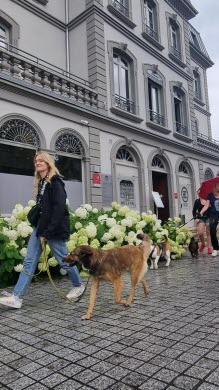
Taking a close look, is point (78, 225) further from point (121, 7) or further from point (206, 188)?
point (121, 7)

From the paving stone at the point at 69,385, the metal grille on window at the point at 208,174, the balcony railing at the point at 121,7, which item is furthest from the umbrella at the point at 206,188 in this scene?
the metal grille on window at the point at 208,174

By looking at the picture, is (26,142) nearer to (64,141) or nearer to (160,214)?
(64,141)

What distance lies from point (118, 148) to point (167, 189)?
16.5 ft

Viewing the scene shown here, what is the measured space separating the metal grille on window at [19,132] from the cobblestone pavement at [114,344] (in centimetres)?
744

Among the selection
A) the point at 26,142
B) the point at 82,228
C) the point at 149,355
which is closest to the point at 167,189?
the point at 26,142

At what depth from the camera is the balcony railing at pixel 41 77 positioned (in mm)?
11297

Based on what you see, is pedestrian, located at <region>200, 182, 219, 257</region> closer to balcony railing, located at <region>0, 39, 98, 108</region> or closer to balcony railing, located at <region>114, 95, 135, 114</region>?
balcony railing, located at <region>0, 39, 98, 108</region>

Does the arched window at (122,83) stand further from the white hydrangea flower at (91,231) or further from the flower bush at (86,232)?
the white hydrangea flower at (91,231)

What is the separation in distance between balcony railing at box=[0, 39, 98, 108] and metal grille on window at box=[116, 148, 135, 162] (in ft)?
Answer: 8.49

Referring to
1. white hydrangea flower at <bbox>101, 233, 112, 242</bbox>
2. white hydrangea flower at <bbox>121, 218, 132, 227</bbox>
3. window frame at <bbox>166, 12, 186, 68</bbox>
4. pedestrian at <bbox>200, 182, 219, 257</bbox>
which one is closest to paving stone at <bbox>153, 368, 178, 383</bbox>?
white hydrangea flower at <bbox>101, 233, 112, 242</bbox>

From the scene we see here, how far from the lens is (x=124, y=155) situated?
52.7 ft

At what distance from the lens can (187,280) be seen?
19.7 ft

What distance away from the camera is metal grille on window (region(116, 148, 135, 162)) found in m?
15.7

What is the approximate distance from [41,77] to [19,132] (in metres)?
2.51
